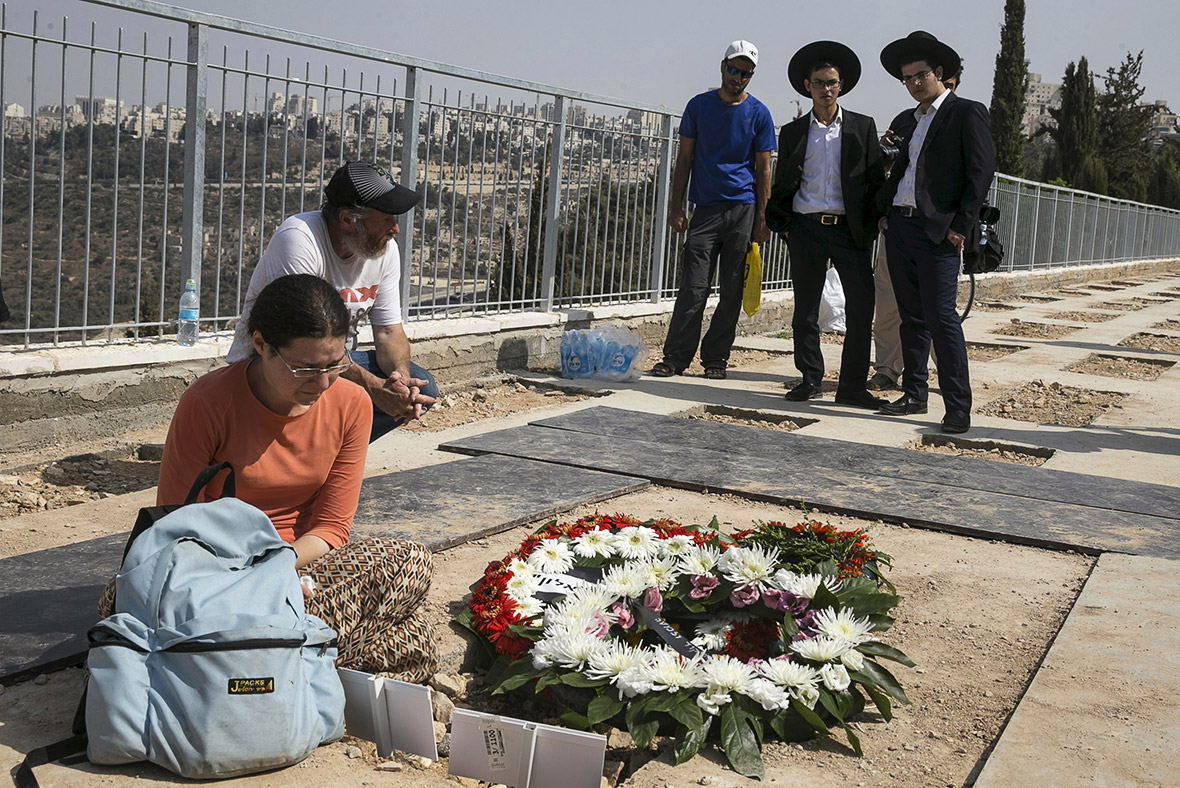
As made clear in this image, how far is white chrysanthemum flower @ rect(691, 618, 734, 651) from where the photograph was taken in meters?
3.41

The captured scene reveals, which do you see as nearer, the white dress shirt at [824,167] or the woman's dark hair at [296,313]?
the woman's dark hair at [296,313]

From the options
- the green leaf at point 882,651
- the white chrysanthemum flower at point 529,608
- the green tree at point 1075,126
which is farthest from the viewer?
the green tree at point 1075,126

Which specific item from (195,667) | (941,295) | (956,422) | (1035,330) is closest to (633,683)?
(195,667)

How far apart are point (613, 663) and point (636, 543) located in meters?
0.78

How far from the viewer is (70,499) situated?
5.29 metres

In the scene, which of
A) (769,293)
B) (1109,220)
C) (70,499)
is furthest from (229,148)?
(1109,220)

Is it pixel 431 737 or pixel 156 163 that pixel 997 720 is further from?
pixel 156 163

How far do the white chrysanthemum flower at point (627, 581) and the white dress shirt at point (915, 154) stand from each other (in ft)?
15.2

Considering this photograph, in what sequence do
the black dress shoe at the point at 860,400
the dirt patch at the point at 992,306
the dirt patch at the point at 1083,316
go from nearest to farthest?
the black dress shoe at the point at 860,400
the dirt patch at the point at 1083,316
the dirt patch at the point at 992,306

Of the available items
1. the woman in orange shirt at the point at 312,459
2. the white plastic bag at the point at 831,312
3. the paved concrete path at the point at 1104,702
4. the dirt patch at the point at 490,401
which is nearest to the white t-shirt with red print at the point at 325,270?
the woman in orange shirt at the point at 312,459

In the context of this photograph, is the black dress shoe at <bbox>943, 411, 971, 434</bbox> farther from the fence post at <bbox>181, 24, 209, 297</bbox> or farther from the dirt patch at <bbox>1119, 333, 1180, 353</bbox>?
the dirt patch at <bbox>1119, 333, 1180, 353</bbox>

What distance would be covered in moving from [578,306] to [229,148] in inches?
155

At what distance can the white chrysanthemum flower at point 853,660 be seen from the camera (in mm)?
3201

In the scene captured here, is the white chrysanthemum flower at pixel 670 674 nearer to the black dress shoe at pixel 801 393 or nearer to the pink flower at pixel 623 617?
the pink flower at pixel 623 617
